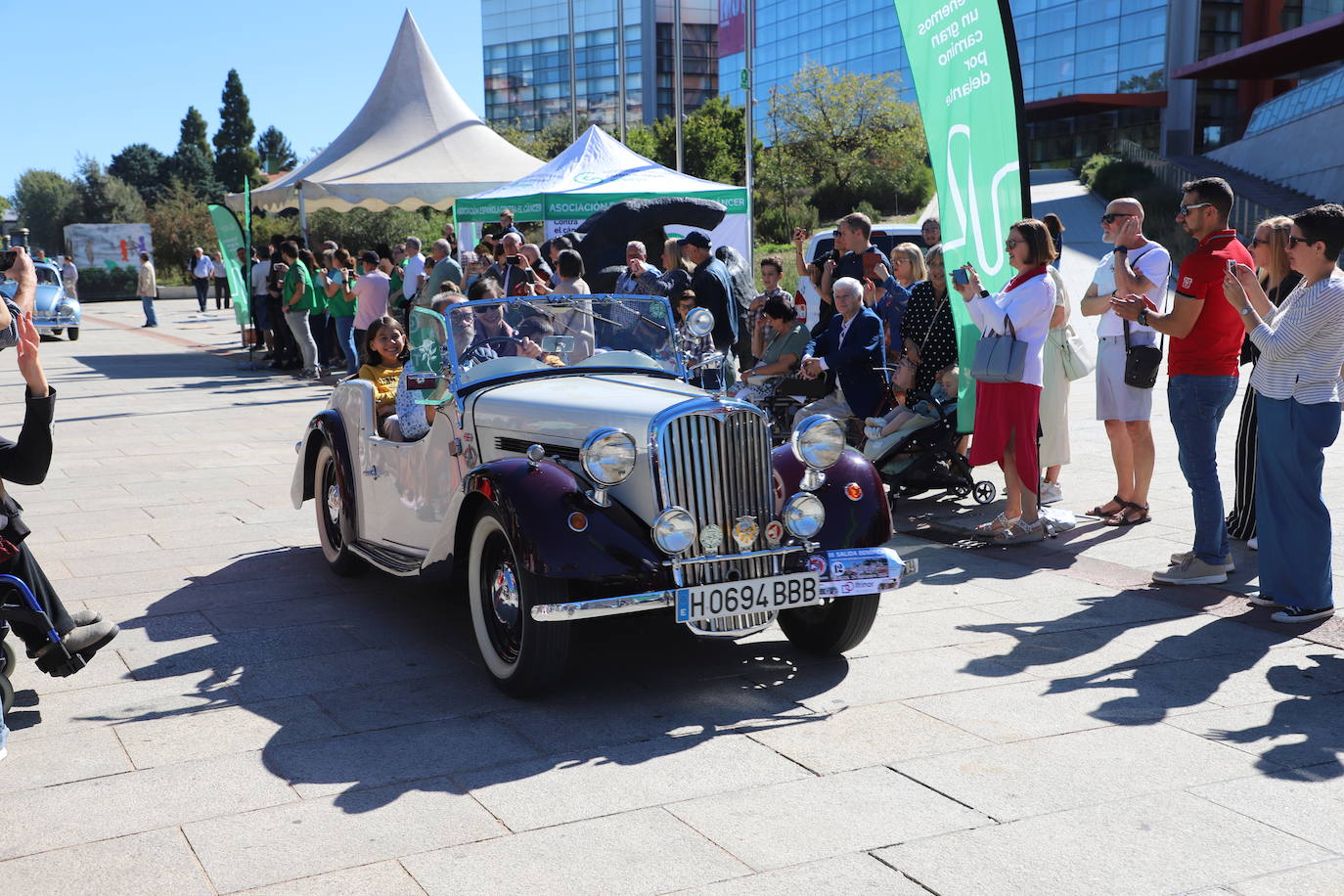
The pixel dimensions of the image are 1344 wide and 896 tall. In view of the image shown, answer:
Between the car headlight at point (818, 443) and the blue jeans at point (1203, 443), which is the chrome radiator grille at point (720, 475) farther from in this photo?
the blue jeans at point (1203, 443)

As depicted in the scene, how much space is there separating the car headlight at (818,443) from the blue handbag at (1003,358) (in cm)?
237

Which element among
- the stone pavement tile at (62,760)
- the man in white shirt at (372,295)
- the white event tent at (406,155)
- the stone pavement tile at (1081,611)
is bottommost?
the stone pavement tile at (62,760)

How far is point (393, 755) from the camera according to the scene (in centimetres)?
428

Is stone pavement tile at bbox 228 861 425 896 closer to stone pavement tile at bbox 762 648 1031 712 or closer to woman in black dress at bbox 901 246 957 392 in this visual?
stone pavement tile at bbox 762 648 1031 712

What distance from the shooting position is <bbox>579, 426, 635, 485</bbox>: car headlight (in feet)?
15.3

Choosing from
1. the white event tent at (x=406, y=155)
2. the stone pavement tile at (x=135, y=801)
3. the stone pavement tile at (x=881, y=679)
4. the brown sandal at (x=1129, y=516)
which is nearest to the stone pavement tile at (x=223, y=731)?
the stone pavement tile at (x=135, y=801)

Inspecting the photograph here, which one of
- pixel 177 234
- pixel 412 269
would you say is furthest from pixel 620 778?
pixel 177 234

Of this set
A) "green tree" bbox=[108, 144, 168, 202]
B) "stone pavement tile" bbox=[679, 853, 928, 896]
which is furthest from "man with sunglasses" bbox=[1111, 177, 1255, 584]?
"green tree" bbox=[108, 144, 168, 202]

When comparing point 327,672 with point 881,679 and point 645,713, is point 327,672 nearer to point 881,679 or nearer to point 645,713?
point 645,713

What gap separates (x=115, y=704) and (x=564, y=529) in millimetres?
2022

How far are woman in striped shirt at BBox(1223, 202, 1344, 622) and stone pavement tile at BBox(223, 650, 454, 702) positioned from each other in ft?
12.9

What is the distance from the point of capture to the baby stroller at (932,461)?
27.4 ft

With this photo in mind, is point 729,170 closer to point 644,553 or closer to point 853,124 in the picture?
point 853,124

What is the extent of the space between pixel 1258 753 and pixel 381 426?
4.56 meters
